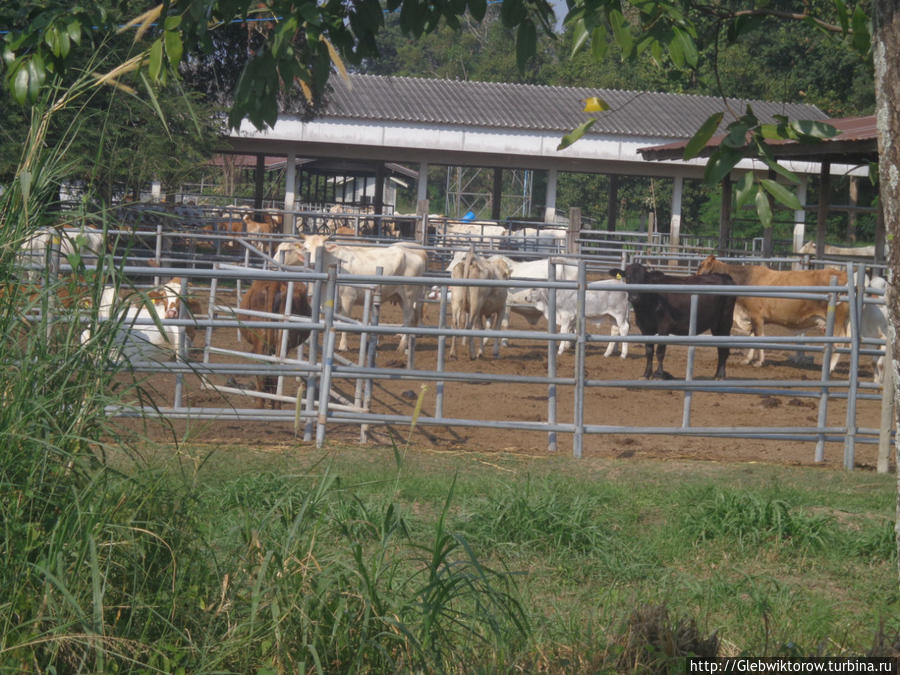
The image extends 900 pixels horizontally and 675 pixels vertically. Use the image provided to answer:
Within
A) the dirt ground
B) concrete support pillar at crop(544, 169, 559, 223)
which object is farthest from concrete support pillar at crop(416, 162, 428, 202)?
the dirt ground

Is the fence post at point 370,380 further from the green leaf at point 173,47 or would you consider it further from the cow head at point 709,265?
the cow head at point 709,265

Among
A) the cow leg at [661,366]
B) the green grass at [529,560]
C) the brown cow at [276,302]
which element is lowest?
the green grass at [529,560]

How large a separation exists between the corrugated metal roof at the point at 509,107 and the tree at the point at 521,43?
965 inches

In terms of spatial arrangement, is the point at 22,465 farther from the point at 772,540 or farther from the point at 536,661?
the point at 772,540

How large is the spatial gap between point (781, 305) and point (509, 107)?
18.4 m

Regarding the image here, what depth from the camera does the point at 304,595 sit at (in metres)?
2.87

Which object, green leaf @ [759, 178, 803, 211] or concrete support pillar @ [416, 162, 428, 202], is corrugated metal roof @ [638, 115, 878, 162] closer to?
green leaf @ [759, 178, 803, 211]

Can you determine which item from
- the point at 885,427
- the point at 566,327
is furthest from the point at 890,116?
the point at 566,327

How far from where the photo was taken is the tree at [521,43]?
2.60 meters

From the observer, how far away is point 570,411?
32.8 ft

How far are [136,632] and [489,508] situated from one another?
2598mm

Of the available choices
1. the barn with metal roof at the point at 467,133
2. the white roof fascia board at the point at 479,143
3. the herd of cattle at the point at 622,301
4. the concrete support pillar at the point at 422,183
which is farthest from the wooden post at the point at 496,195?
the herd of cattle at the point at 622,301

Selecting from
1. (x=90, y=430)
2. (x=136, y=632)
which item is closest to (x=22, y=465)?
(x=90, y=430)

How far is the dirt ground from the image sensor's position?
27.1 feet
